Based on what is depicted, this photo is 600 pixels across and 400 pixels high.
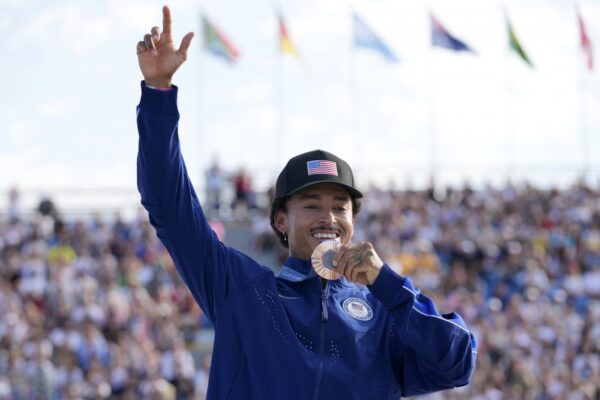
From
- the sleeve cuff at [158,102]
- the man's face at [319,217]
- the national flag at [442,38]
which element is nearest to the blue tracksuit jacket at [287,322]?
the sleeve cuff at [158,102]

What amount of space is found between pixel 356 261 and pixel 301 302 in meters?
0.35

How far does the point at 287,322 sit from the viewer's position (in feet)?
13.1

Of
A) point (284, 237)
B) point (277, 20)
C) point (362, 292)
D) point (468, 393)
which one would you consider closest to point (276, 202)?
point (284, 237)

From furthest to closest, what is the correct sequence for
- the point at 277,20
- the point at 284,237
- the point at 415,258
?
the point at 277,20 → the point at 415,258 → the point at 284,237

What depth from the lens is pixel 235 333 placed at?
400cm

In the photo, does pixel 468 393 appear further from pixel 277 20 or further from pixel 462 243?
pixel 277 20

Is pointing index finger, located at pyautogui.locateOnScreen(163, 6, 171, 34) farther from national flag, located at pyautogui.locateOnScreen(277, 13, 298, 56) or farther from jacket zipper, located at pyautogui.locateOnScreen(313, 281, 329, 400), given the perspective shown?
national flag, located at pyautogui.locateOnScreen(277, 13, 298, 56)

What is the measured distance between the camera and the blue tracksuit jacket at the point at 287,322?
3.88 metres

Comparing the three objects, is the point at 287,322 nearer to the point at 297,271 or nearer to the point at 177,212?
the point at 297,271

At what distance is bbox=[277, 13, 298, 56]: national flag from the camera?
84.6 ft

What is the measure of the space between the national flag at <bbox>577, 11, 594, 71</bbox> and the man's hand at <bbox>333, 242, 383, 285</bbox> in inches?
906

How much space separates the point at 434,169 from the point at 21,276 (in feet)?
41.0

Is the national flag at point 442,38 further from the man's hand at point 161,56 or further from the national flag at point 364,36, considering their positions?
the man's hand at point 161,56

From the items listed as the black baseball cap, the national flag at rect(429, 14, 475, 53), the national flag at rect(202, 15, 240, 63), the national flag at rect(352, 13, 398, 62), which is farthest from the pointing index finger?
the national flag at rect(352, 13, 398, 62)
